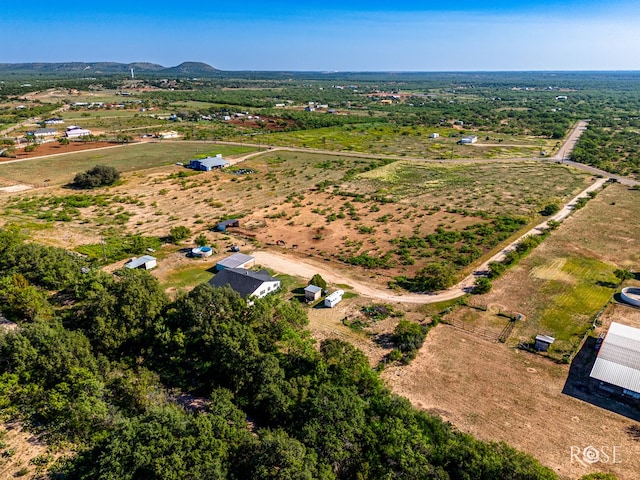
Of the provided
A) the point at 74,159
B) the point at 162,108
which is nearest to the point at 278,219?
the point at 74,159

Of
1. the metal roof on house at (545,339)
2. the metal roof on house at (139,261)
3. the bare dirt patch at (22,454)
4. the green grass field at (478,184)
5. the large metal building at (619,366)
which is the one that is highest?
the large metal building at (619,366)

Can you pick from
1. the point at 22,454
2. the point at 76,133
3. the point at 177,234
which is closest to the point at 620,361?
the point at 22,454

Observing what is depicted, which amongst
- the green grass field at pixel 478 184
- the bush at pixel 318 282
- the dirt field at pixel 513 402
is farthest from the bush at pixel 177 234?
the green grass field at pixel 478 184

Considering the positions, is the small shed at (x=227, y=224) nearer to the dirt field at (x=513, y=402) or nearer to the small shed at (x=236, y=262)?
the small shed at (x=236, y=262)

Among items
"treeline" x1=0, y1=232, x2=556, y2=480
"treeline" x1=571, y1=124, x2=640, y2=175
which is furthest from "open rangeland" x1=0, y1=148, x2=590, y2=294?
"treeline" x1=0, y1=232, x2=556, y2=480

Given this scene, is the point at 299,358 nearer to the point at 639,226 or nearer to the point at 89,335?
the point at 89,335

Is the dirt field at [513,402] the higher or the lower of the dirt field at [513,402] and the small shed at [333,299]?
the lower
